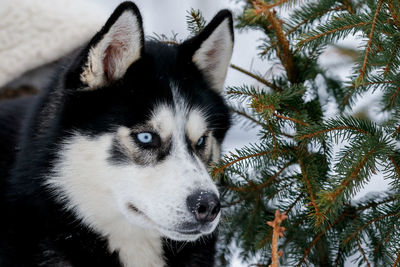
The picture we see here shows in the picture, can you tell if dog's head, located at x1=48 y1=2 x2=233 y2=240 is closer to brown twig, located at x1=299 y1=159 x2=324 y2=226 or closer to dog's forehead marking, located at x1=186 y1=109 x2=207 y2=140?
dog's forehead marking, located at x1=186 y1=109 x2=207 y2=140

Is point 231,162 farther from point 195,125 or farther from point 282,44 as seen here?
point 282,44

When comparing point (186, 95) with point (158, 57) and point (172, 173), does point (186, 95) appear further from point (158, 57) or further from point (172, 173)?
point (172, 173)

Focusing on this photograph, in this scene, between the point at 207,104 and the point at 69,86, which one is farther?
the point at 207,104

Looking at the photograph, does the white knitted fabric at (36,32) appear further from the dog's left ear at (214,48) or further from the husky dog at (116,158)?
the dog's left ear at (214,48)

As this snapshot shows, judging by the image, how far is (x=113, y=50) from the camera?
1941 mm

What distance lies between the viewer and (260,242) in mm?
1901

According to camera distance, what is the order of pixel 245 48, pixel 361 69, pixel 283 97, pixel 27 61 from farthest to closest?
pixel 245 48 → pixel 27 61 → pixel 283 97 → pixel 361 69

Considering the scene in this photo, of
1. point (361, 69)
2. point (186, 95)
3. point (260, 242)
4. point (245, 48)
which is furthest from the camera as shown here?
point (245, 48)

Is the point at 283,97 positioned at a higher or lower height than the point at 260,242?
higher

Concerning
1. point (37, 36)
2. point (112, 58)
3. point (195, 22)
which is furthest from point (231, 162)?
point (37, 36)

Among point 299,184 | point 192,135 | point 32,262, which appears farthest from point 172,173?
point 32,262

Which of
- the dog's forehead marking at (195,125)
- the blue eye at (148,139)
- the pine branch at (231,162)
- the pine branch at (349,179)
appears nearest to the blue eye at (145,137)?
the blue eye at (148,139)

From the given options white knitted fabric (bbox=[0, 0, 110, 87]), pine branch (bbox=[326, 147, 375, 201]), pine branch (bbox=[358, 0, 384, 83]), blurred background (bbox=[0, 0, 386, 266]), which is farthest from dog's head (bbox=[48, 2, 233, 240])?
white knitted fabric (bbox=[0, 0, 110, 87])

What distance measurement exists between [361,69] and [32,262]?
1.41m
